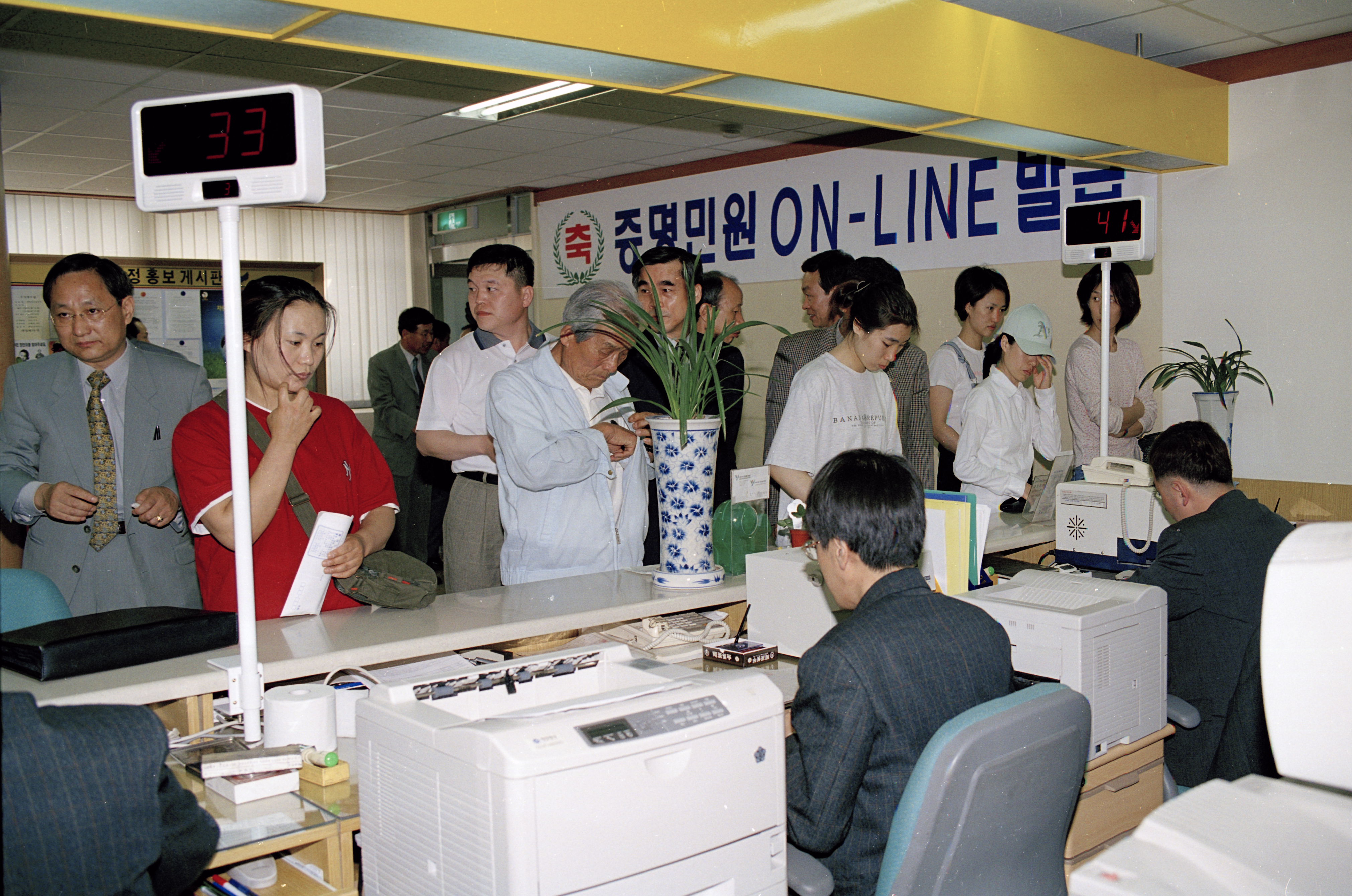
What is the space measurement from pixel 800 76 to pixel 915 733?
7.43ft

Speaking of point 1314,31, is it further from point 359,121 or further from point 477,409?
point 359,121

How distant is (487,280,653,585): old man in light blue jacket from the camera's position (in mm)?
2914

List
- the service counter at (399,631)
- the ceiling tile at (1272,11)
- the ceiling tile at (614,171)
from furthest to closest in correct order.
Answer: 1. the ceiling tile at (614,171)
2. the ceiling tile at (1272,11)
3. the service counter at (399,631)

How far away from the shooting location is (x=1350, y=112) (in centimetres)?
477

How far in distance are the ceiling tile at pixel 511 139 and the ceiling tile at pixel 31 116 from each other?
6.86ft

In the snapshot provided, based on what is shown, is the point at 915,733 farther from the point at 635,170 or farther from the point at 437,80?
the point at 635,170

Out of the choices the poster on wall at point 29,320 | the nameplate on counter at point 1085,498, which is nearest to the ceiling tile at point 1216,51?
the nameplate on counter at point 1085,498

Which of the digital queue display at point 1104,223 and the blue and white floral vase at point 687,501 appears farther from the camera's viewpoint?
the digital queue display at point 1104,223

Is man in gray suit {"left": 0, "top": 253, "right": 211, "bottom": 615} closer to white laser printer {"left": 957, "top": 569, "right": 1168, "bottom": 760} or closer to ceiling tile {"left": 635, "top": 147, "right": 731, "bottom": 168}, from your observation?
white laser printer {"left": 957, "top": 569, "right": 1168, "bottom": 760}

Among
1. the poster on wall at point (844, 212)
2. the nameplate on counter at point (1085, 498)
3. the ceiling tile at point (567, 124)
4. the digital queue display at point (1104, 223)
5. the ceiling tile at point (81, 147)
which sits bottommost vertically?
the nameplate on counter at point (1085, 498)

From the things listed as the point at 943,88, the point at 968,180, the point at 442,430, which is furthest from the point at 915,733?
the point at 968,180

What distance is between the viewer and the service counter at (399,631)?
2.01m

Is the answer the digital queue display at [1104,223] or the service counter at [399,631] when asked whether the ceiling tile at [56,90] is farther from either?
the digital queue display at [1104,223]

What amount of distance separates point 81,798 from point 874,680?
1.12m
